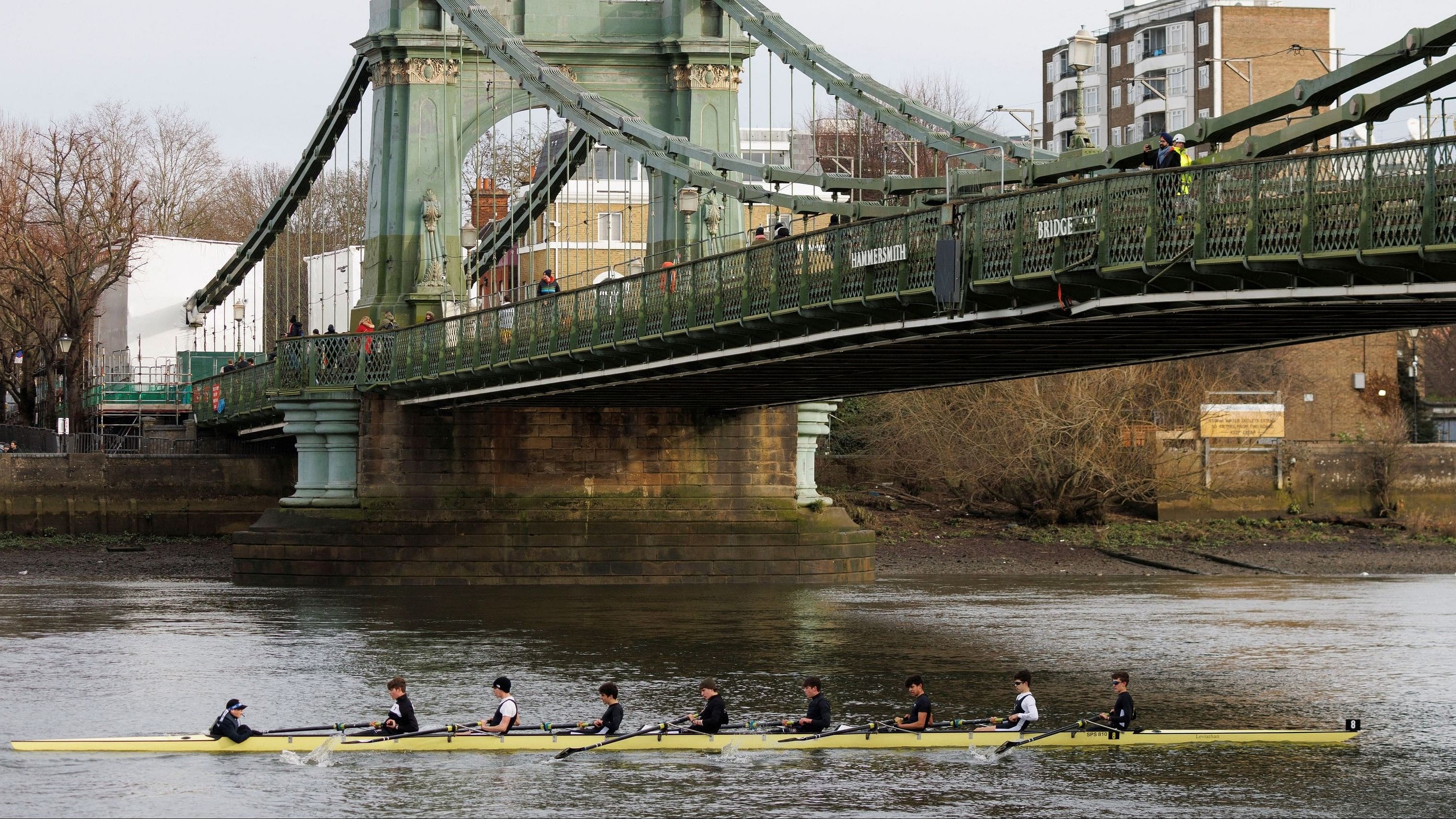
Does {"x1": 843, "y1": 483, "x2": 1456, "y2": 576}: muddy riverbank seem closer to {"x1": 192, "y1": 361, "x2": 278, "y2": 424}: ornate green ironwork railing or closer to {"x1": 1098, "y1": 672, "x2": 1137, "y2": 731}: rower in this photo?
{"x1": 192, "y1": 361, "x2": 278, "y2": 424}: ornate green ironwork railing

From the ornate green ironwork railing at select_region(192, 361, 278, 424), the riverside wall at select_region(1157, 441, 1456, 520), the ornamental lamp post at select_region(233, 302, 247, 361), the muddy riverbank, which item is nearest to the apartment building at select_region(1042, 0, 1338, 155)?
the riverside wall at select_region(1157, 441, 1456, 520)

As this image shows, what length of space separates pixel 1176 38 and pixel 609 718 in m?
78.7

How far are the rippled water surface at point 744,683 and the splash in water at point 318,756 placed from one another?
169 mm

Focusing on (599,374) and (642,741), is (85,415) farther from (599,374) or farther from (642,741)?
(642,741)

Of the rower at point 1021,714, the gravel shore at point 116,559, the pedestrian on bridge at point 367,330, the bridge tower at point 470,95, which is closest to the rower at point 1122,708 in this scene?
the rower at point 1021,714

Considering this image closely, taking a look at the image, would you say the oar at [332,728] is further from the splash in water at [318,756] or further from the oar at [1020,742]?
the oar at [1020,742]

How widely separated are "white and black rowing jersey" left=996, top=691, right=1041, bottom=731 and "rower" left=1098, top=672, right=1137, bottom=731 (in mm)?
932

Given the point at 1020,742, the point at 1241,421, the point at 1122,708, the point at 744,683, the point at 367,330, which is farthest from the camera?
→ the point at 1241,421

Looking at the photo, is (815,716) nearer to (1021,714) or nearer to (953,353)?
(1021,714)

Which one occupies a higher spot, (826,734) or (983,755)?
(826,734)

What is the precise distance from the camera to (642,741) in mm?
24359

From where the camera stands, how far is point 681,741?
24.3 metres

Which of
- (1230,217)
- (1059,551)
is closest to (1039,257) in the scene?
(1230,217)

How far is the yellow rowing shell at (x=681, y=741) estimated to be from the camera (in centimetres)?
2388
